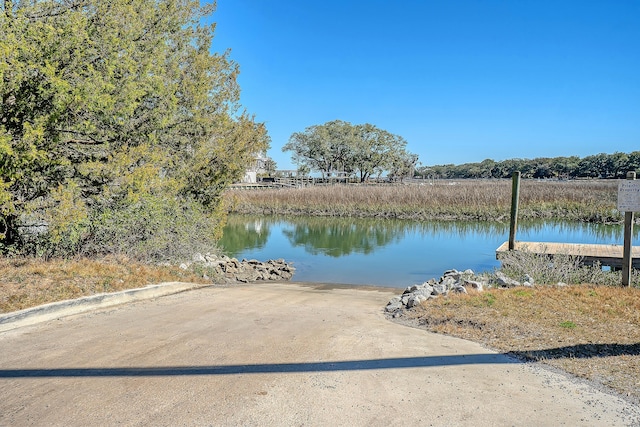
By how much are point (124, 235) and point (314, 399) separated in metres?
6.90

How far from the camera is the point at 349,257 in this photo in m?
17.3

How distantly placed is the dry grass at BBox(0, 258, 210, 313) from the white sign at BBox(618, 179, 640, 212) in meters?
7.73

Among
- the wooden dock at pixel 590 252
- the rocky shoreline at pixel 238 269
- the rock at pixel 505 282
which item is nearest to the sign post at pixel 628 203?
the rock at pixel 505 282

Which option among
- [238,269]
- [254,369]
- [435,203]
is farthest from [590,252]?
[435,203]

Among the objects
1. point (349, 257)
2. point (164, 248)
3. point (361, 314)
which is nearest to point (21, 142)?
point (164, 248)

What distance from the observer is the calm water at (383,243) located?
14430 mm

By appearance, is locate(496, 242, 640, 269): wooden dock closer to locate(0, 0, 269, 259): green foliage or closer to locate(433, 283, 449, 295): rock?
locate(433, 283, 449, 295): rock

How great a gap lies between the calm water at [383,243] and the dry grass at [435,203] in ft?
7.57

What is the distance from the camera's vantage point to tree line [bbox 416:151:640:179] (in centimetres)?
9219

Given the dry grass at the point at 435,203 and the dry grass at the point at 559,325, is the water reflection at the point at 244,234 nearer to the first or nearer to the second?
the dry grass at the point at 435,203

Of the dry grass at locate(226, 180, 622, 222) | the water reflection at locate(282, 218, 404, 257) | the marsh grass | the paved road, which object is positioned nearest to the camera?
the paved road

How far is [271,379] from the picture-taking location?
12.1 feet

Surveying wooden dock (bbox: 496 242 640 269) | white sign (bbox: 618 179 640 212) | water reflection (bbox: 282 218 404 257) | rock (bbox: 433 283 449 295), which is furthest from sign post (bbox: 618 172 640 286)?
water reflection (bbox: 282 218 404 257)

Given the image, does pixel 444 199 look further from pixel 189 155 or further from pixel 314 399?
pixel 314 399
